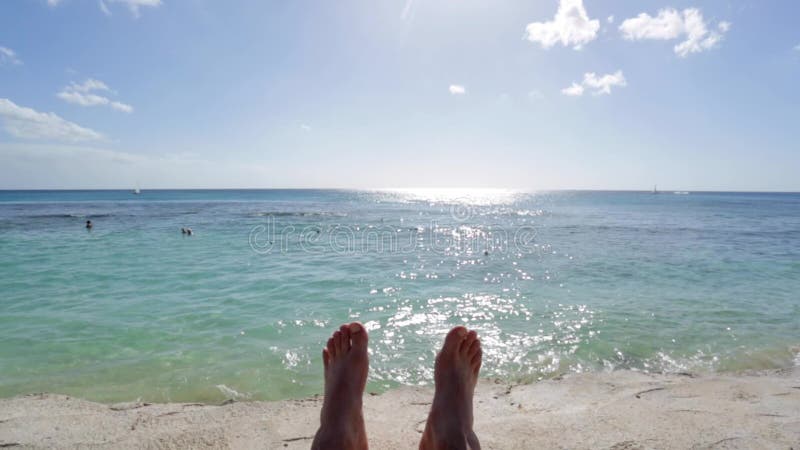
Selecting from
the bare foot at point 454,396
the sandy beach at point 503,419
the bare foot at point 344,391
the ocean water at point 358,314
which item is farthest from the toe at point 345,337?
the ocean water at point 358,314

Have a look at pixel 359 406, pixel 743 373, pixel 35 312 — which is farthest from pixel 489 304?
pixel 35 312

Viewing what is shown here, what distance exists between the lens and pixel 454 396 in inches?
103

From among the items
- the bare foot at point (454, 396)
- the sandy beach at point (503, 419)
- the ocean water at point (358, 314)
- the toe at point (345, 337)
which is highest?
the toe at point (345, 337)

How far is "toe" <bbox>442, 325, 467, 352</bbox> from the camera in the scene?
116 inches

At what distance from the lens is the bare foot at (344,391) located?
2309 mm

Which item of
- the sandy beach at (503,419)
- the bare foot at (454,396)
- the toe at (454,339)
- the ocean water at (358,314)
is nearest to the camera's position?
the bare foot at (454,396)

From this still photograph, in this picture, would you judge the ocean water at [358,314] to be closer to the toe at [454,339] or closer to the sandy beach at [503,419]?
the sandy beach at [503,419]

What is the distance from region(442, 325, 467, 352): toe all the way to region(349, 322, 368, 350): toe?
0.62 meters

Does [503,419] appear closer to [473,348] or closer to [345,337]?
[473,348]

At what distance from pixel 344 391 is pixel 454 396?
0.76 meters

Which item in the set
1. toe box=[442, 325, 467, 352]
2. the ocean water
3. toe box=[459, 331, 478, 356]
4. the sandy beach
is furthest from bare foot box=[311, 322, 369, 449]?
the ocean water

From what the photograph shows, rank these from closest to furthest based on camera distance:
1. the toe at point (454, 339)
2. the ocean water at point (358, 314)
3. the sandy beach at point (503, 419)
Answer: the sandy beach at point (503, 419) → the toe at point (454, 339) → the ocean water at point (358, 314)

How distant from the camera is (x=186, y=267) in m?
9.28

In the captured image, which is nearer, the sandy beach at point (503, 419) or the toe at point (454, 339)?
the sandy beach at point (503, 419)
